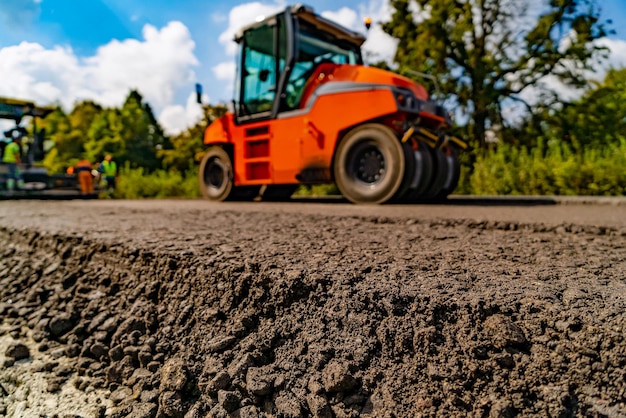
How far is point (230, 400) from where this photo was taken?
1.08 metres

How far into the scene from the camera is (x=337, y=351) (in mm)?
1097

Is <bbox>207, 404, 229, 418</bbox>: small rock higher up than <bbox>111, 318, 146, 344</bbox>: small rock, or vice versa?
<bbox>111, 318, 146, 344</bbox>: small rock

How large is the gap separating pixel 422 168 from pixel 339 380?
3.78 meters

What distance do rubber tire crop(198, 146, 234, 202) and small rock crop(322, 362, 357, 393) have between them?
5524 mm

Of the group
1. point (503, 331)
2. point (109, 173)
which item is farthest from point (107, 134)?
point (503, 331)

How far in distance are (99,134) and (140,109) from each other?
473cm

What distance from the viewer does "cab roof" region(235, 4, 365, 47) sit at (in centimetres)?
546

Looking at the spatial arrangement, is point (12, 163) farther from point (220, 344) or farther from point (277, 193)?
point (220, 344)

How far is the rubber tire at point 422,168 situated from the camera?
449 centimetres

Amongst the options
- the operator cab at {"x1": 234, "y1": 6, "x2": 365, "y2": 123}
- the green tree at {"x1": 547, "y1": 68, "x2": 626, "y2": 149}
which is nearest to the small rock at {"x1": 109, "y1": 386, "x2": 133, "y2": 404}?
the operator cab at {"x1": 234, "y1": 6, "x2": 365, "y2": 123}

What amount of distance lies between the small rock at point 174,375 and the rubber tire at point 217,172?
206 inches

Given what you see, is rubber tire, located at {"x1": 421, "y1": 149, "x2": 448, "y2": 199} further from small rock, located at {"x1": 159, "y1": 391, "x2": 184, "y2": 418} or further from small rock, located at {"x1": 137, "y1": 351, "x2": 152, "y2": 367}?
small rock, located at {"x1": 159, "y1": 391, "x2": 184, "y2": 418}

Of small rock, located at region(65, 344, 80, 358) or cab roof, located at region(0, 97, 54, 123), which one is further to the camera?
cab roof, located at region(0, 97, 54, 123)

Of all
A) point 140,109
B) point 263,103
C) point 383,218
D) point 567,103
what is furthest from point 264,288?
point 140,109
